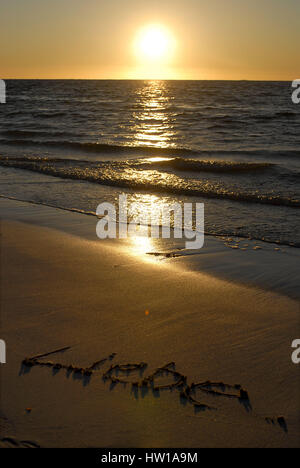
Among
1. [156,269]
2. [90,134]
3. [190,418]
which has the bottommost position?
[190,418]

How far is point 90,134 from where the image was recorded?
17359mm

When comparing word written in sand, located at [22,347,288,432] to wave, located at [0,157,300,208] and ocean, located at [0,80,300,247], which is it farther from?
wave, located at [0,157,300,208]

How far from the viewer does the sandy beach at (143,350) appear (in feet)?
7.07

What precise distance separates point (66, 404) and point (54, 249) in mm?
2578

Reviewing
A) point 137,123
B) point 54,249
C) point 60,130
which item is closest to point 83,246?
point 54,249

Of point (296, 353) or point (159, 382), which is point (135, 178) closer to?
point (296, 353)

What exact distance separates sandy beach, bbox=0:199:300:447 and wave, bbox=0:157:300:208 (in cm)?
339

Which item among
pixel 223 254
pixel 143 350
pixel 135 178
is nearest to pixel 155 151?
pixel 135 178

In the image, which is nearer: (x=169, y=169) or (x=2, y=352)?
(x=2, y=352)

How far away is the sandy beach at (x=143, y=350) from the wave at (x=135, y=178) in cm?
339

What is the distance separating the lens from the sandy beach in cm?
215

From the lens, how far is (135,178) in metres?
9.39

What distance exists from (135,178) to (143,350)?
6.89 meters
